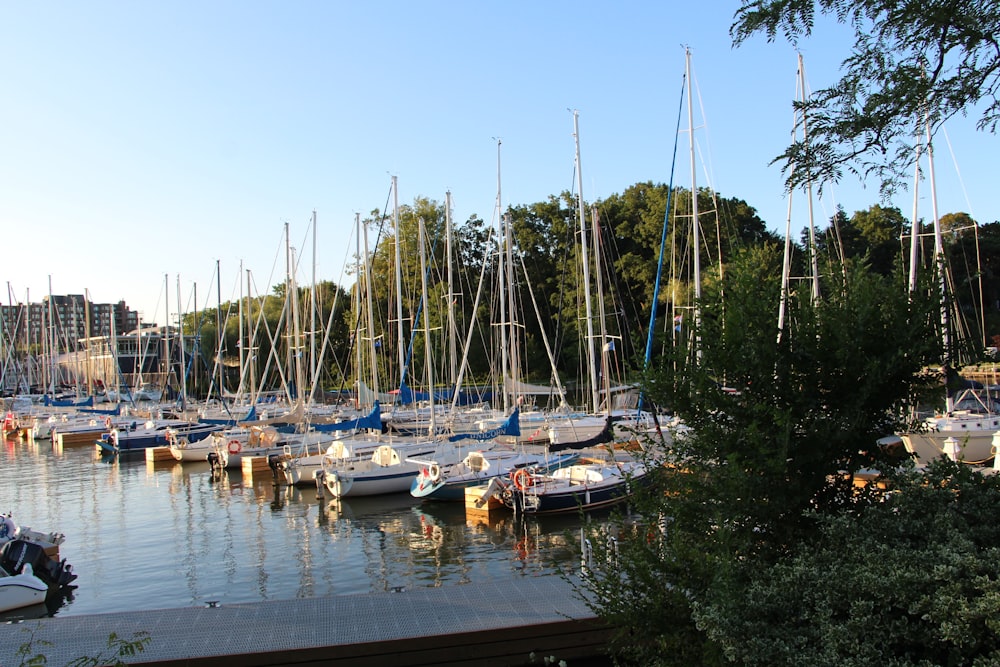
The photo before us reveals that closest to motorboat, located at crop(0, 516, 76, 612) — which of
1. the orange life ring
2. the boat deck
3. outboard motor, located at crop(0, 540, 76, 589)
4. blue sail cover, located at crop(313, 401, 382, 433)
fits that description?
outboard motor, located at crop(0, 540, 76, 589)

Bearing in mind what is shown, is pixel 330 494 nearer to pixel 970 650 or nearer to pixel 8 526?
Result: pixel 8 526

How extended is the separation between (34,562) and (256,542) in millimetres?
6515

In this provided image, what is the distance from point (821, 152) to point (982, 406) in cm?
2768

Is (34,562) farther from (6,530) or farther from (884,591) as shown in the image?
(884,591)

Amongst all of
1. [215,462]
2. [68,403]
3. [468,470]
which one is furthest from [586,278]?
[68,403]

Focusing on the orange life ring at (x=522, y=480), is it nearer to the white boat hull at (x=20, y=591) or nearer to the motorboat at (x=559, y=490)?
the motorboat at (x=559, y=490)

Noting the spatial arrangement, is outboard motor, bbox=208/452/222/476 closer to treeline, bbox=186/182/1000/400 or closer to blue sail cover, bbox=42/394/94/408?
treeline, bbox=186/182/1000/400

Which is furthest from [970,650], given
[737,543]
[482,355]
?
[482,355]

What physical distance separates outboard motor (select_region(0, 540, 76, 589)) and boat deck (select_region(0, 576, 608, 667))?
5.58 metres

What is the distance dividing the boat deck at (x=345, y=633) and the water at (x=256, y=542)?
60.0 inches

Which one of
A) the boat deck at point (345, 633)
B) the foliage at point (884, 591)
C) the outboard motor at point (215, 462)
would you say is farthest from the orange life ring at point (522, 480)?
the outboard motor at point (215, 462)

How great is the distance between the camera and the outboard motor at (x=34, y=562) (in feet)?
53.6

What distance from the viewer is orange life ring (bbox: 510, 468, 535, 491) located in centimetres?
2344

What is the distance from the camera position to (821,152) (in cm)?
784
